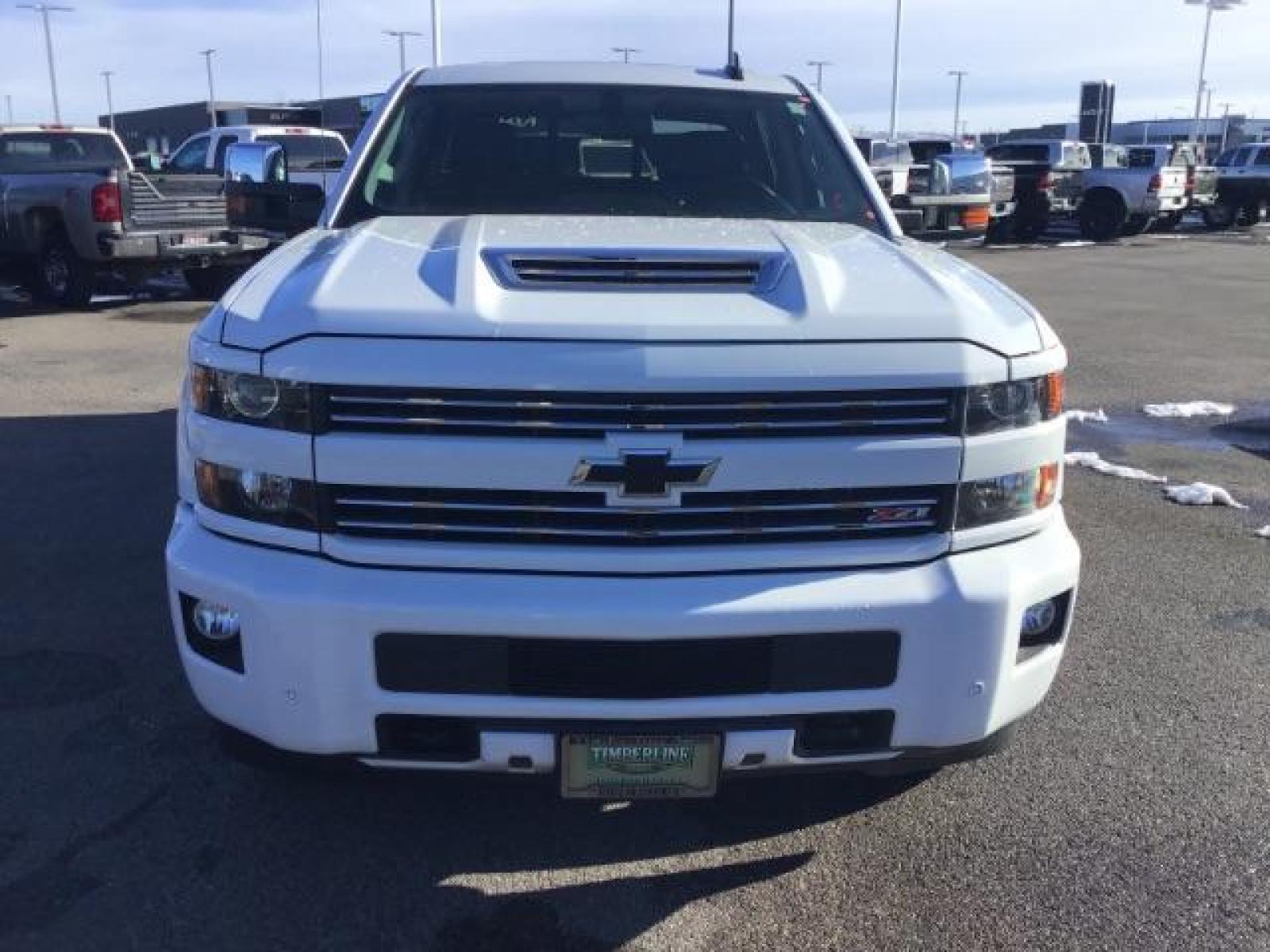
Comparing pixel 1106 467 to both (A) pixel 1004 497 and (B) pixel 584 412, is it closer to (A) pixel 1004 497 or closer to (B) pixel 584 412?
(A) pixel 1004 497

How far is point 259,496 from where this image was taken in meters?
2.70

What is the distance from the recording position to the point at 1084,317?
1406cm

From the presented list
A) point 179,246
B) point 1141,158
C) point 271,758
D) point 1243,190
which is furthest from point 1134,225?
point 271,758

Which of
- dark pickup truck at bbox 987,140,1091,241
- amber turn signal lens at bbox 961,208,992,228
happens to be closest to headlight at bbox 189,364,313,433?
amber turn signal lens at bbox 961,208,992,228

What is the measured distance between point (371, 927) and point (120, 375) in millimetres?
7742

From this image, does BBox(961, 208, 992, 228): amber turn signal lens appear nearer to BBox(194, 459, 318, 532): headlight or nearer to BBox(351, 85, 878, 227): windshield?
BBox(351, 85, 878, 227): windshield

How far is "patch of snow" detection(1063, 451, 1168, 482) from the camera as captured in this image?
6.88 meters

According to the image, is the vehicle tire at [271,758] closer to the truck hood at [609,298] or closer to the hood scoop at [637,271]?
the truck hood at [609,298]

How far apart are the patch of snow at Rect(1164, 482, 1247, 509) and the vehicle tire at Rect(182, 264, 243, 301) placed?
453 inches

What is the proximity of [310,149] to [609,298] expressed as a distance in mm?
16785

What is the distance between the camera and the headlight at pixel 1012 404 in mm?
2719

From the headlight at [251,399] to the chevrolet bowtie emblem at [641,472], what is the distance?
61cm

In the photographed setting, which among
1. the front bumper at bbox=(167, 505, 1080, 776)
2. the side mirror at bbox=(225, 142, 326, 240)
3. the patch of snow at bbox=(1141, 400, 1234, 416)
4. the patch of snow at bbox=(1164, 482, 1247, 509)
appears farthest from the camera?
the patch of snow at bbox=(1141, 400, 1234, 416)

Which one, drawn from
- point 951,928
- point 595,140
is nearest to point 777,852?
point 951,928
